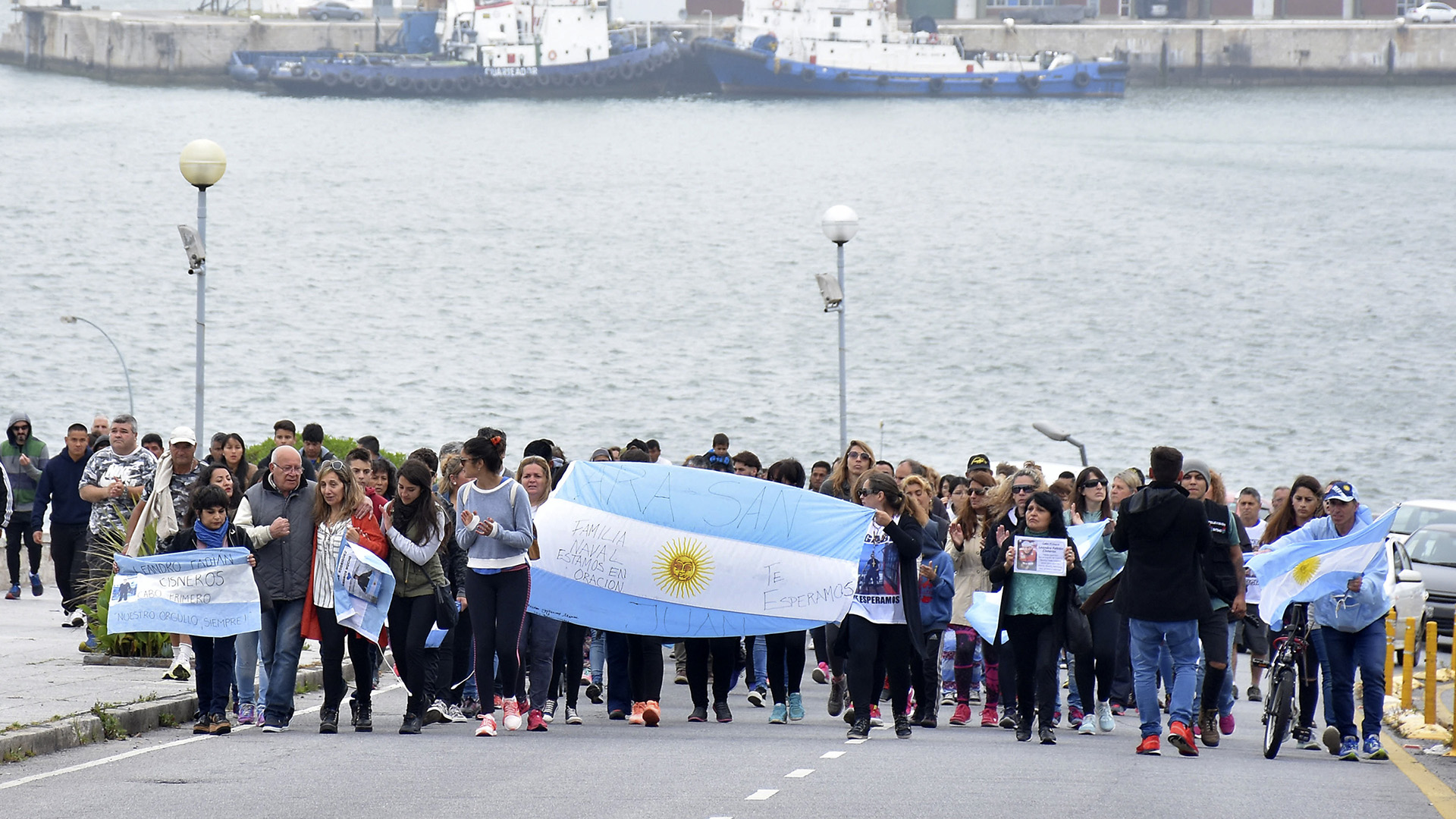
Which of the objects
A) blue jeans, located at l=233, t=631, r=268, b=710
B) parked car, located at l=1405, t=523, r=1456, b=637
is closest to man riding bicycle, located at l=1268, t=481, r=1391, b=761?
blue jeans, located at l=233, t=631, r=268, b=710

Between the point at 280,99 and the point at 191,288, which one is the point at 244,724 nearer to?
the point at 191,288

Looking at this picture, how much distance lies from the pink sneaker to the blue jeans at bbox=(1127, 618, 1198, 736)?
3819 millimetres

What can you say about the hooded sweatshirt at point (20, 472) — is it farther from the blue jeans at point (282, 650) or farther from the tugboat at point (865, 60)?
the tugboat at point (865, 60)

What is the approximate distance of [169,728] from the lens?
1120cm

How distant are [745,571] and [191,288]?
260 ft

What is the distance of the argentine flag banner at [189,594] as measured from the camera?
1075cm

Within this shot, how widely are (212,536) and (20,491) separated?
801cm

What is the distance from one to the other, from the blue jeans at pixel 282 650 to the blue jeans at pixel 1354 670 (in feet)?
20.6

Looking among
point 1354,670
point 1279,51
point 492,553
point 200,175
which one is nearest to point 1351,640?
point 1354,670

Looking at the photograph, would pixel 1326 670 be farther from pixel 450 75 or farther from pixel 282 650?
pixel 450 75

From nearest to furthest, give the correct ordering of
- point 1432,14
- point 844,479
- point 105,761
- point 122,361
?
point 105,761 < point 844,479 < point 122,361 < point 1432,14

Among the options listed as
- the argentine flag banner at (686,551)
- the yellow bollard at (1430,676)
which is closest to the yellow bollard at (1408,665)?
the yellow bollard at (1430,676)

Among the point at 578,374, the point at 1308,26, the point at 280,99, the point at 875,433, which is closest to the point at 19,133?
the point at 280,99

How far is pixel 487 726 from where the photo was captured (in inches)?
427
